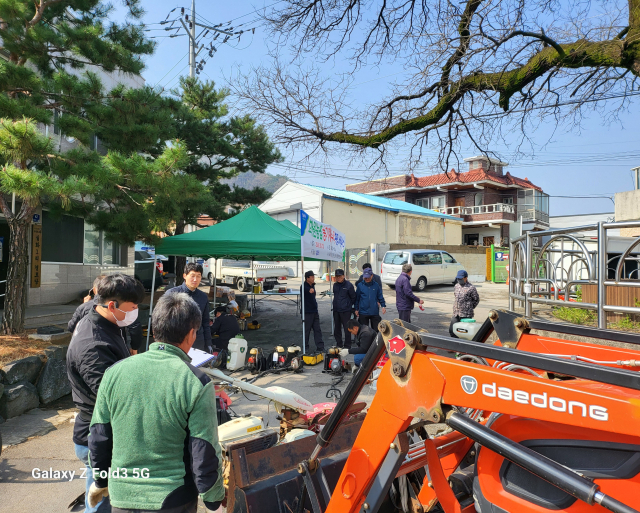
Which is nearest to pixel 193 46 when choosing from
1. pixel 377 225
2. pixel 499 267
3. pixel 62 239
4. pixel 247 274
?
pixel 247 274

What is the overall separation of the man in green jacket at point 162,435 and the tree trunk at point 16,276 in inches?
234

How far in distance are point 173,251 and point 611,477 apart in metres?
8.25

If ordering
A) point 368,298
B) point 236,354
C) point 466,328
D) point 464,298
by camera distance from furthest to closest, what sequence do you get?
1. point 368,298
2. point 464,298
3. point 236,354
4. point 466,328

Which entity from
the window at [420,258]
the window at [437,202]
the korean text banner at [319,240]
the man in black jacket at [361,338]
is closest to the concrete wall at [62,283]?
the korean text banner at [319,240]

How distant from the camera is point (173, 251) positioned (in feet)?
28.2

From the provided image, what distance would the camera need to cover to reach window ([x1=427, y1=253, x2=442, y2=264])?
2109 cm

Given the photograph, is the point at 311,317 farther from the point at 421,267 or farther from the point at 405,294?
the point at 421,267

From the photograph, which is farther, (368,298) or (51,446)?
(368,298)

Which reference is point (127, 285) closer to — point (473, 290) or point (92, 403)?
point (92, 403)

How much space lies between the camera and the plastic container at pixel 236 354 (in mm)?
7438

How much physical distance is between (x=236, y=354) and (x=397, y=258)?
13419 mm

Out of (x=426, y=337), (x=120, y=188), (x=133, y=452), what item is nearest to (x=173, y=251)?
(x=120, y=188)

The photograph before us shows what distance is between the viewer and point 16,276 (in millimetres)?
6605

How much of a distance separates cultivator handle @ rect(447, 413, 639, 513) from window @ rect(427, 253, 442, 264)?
20149mm
